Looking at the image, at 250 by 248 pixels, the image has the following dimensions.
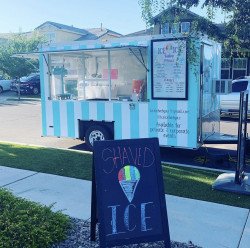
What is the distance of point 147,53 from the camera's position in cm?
764

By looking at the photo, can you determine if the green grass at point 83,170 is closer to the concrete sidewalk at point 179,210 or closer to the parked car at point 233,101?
the concrete sidewalk at point 179,210

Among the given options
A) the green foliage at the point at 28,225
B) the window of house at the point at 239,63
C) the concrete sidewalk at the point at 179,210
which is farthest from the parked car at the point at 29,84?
the green foliage at the point at 28,225

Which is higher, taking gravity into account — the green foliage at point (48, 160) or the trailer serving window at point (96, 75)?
the trailer serving window at point (96, 75)

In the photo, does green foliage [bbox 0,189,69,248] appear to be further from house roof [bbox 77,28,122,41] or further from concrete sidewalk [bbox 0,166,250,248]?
house roof [bbox 77,28,122,41]

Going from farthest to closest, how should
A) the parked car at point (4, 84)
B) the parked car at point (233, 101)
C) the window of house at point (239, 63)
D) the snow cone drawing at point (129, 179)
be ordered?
the parked car at point (4, 84), the window of house at point (239, 63), the parked car at point (233, 101), the snow cone drawing at point (129, 179)

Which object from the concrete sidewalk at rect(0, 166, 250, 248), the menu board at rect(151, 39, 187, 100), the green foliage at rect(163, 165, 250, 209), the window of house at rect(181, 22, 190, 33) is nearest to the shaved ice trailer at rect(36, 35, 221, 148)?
the menu board at rect(151, 39, 187, 100)

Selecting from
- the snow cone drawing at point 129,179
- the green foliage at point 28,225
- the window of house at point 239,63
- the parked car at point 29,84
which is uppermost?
the window of house at point 239,63

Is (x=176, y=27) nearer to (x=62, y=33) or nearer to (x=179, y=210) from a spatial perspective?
(x=179, y=210)


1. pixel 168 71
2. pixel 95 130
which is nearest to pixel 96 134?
pixel 95 130

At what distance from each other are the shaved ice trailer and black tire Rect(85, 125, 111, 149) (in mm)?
24

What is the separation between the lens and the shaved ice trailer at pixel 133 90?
24.0ft

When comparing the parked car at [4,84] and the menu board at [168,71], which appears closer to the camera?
the menu board at [168,71]

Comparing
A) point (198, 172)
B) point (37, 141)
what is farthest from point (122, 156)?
point (37, 141)

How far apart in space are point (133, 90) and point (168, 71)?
4.58 feet
